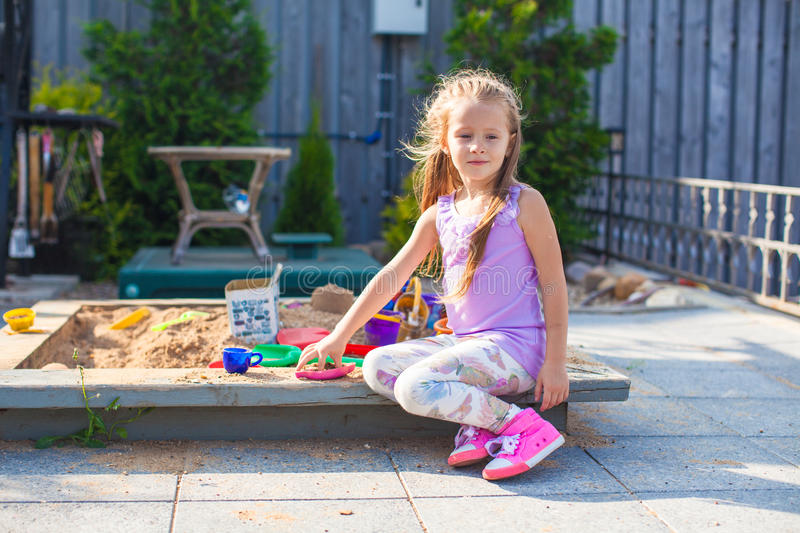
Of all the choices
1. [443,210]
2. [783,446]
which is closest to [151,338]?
[443,210]

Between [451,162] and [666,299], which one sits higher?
[451,162]

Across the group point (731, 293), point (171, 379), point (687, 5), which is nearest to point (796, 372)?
point (731, 293)

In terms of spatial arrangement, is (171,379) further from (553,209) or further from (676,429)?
(553,209)

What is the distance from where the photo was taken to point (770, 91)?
347 inches

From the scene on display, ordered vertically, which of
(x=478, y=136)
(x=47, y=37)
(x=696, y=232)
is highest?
(x=47, y=37)

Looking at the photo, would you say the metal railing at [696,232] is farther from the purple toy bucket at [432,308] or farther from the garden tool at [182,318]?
the garden tool at [182,318]

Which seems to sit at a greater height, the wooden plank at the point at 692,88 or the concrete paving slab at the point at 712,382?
the wooden plank at the point at 692,88

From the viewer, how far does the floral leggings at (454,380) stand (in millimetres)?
2598

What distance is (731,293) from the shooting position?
614cm

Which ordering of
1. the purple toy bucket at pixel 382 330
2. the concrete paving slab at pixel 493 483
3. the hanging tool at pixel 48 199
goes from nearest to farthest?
1. the concrete paving slab at pixel 493 483
2. the purple toy bucket at pixel 382 330
3. the hanging tool at pixel 48 199

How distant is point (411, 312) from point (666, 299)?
287cm

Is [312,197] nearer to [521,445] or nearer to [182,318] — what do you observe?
[182,318]

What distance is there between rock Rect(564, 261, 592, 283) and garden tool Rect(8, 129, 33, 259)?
4266mm

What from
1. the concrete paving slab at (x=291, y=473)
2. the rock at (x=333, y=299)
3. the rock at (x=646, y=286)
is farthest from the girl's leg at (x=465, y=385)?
the rock at (x=646, y=286)
